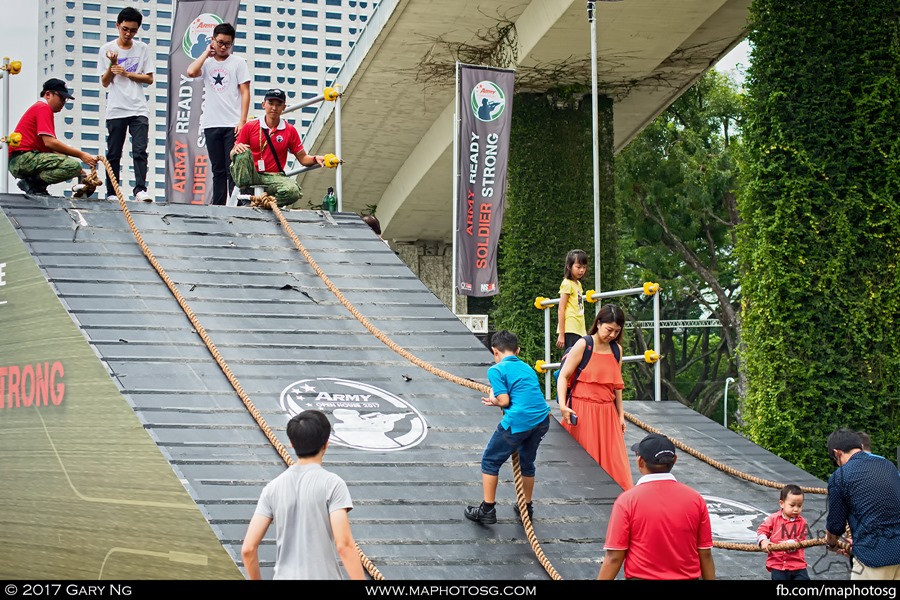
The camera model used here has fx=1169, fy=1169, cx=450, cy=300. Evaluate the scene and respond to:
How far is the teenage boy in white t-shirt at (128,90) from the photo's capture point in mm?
10109

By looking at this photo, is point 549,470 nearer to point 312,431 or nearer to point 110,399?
point 110,399

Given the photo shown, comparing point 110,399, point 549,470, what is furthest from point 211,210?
point 549,470

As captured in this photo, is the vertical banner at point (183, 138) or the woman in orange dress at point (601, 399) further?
the vertical banner at point (183, 138)

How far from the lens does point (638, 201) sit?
1053 inches

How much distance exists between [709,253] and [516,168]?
921 centimetres

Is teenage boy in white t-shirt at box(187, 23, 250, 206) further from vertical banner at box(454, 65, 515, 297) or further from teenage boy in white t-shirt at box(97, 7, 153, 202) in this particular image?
vertical banner at box(454, 65, 515, 297)

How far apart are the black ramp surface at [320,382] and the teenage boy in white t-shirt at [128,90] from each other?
562 mm

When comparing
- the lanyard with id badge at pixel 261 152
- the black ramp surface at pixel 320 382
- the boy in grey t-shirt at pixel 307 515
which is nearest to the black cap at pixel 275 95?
the lanyard with id badge at pixel 261 152

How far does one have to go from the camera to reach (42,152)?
946 centimetres

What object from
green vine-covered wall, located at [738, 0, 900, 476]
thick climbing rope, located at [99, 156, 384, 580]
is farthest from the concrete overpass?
thick climbing rope, located at [99, 156, 384, 580]

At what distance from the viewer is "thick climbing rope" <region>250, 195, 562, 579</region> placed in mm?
6527

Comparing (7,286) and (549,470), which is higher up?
(7,286)

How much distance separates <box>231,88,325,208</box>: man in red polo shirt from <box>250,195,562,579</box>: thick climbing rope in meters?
0.18

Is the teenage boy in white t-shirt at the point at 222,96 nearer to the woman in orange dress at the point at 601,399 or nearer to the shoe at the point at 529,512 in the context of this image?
the woman in orange dress at the point at 601,399
